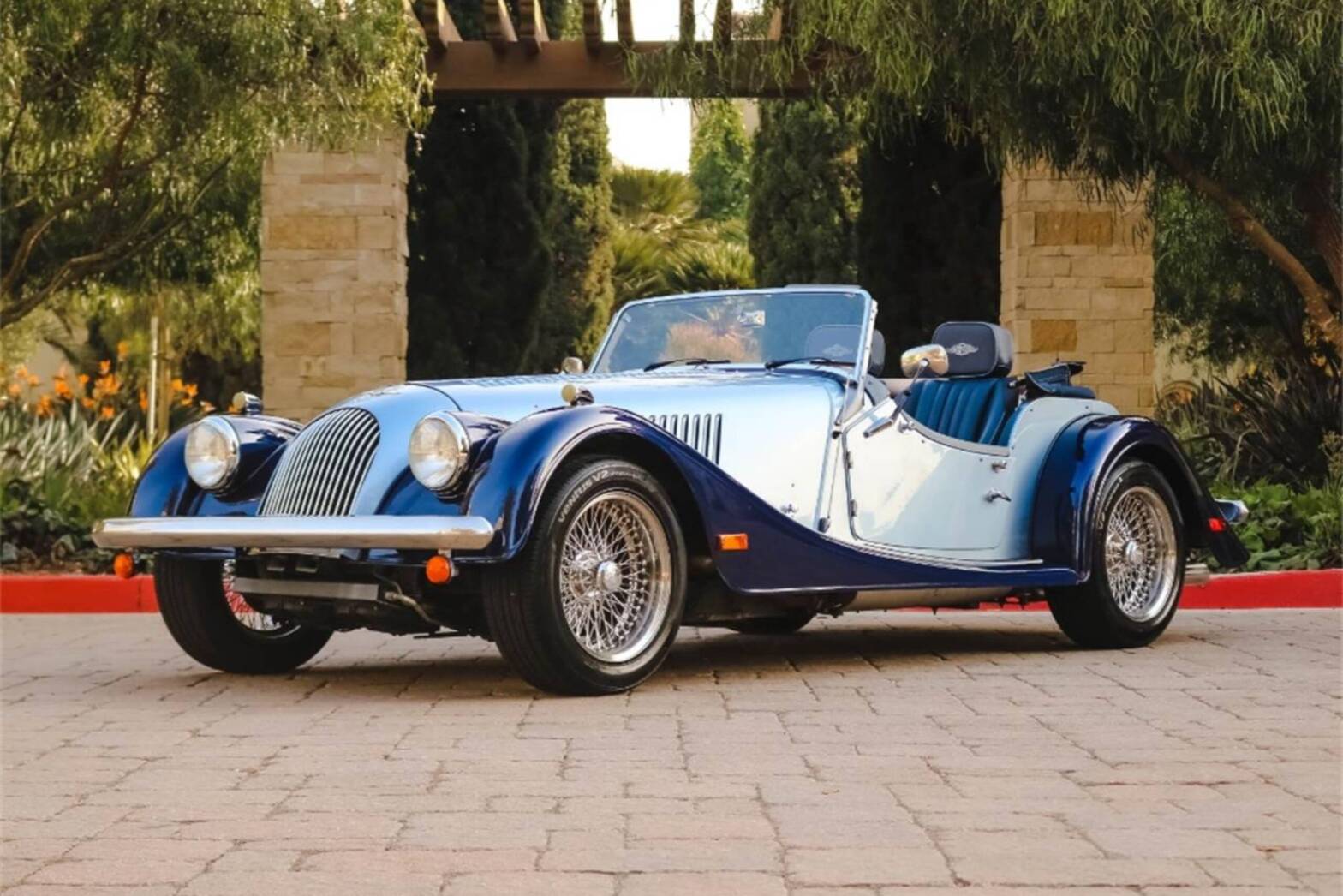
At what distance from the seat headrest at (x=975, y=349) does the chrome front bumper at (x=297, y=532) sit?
310 cm

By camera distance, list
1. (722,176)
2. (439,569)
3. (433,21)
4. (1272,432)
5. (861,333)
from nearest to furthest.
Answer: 1. (439,569)
2. (861,333)
3. (1272,432)
4. (433,21)
5. (722,176)

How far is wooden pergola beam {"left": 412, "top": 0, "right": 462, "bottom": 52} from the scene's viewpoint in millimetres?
15047

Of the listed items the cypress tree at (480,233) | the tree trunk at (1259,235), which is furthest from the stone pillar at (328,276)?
the tree trunk at (1259,235)

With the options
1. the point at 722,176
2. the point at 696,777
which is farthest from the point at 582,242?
the point at 722,176

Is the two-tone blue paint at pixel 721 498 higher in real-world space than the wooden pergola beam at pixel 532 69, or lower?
lower

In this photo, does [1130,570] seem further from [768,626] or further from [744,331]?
[744,331]

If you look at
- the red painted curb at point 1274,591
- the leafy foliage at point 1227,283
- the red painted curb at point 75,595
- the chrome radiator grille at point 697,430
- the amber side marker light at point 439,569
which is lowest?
the red painted curb at point 75,595

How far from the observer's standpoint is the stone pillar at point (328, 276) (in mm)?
15711

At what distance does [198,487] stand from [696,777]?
10.7 ft

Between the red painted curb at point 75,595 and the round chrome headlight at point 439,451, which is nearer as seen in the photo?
the round chrome headlight at point 439,451

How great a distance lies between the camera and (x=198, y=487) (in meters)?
7.64

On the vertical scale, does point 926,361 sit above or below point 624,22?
below

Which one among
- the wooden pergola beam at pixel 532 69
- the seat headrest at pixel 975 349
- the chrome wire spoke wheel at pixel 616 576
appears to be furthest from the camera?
the wooden pergola beam at pixel 532 69

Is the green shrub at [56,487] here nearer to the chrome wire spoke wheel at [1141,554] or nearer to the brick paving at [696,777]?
the brick paving at [696,777]
